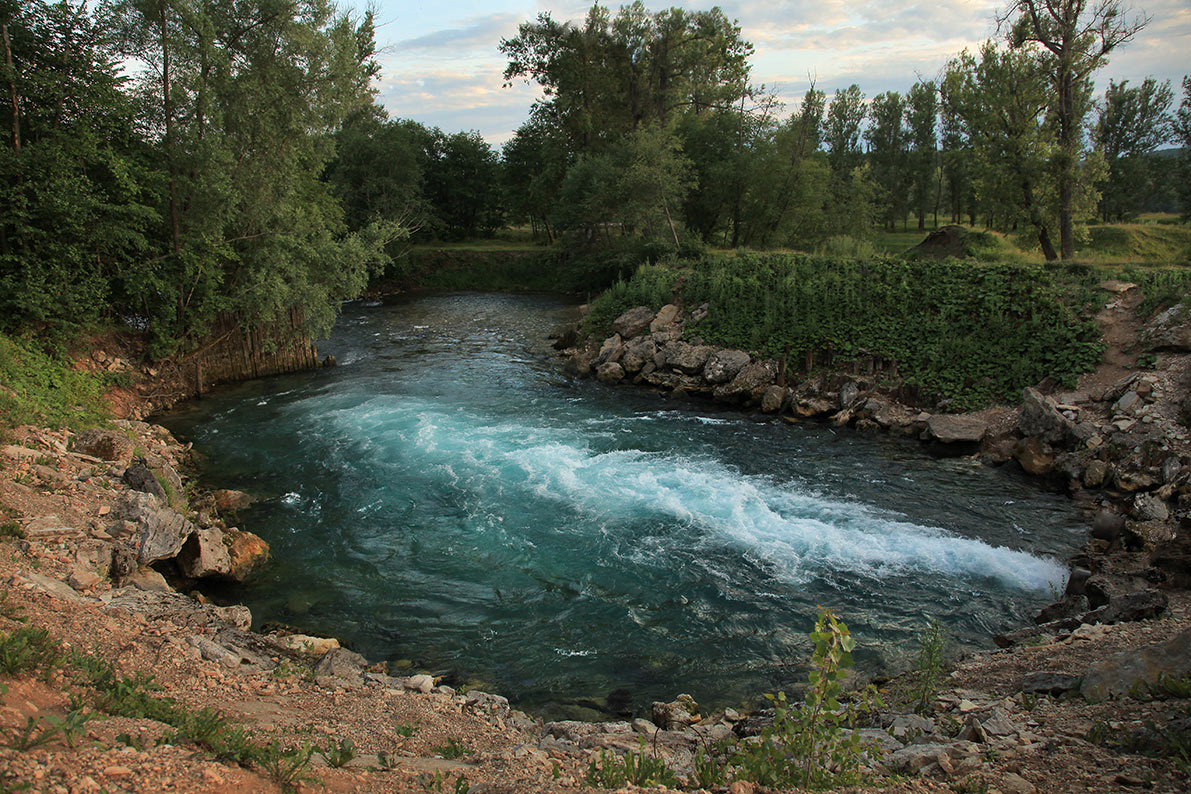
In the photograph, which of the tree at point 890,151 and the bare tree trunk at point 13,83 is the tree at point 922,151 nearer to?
the tree at point 890,151

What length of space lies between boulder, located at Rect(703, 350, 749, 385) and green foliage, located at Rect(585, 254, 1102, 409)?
1.86 feet

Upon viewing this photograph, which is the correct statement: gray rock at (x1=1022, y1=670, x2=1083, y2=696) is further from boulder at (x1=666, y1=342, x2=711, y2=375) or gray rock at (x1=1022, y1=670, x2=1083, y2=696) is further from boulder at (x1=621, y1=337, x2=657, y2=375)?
boulder at (x1=621, y1=337, x2=657, y2=375)

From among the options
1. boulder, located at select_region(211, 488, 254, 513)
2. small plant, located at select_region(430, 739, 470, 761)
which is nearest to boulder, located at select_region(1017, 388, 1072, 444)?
small plant, located at select_region(430, 739, 470, 761)

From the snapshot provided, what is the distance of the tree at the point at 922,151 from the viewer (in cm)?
4619

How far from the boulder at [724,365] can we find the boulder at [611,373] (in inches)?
108

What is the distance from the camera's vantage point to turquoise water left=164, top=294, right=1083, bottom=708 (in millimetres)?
8117

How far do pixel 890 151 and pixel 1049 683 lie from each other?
5078cm

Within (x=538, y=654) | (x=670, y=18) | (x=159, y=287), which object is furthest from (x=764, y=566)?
(x=670, y=18)

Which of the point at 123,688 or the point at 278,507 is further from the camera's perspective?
the point at 278,507

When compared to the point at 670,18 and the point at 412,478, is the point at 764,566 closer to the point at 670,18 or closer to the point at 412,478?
the point at 412,478

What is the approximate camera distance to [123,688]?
4785 mm

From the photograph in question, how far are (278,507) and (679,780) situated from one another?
31.2ft

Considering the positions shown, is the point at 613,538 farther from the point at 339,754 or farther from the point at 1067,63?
the point at 1067,63

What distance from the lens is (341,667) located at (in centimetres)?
695
